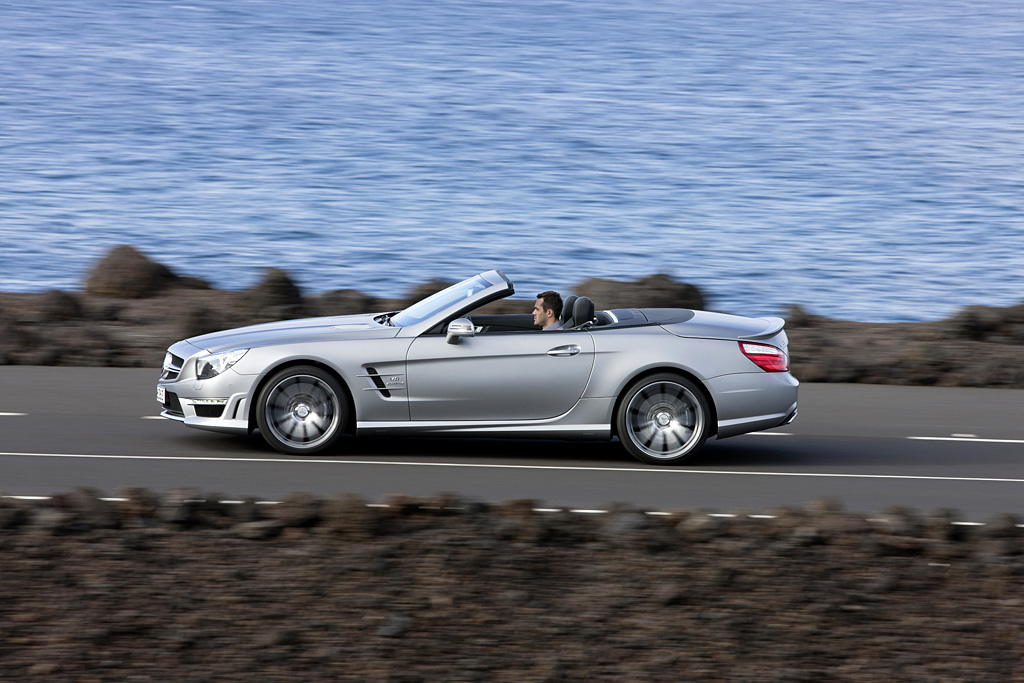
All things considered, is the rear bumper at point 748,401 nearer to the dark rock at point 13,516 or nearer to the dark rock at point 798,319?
the dark rock at point 13,516

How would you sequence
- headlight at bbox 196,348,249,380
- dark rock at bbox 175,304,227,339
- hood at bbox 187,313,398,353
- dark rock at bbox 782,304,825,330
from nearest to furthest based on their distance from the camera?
headlight at bbox 196,348,249,380 → hood at bbox 187,313,398,353 → dark rock at bbox 175,304,227,339 → dark rock at bbox 782,304,825,330

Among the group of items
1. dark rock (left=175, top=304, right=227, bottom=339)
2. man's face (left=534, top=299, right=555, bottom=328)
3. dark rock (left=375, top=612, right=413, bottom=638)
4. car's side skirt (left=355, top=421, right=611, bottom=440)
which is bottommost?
dark rock (left=375, top=612, right=413, bottom=638)

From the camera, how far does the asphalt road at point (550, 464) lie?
8.55m

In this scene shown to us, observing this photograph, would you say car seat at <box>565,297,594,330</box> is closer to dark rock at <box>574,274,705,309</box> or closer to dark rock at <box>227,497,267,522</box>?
dark rock at <box>227,497,267,522</box>

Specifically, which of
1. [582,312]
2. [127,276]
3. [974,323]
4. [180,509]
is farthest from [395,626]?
[127,276]

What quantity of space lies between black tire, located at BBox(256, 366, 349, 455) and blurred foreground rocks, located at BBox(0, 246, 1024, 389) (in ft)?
18.4

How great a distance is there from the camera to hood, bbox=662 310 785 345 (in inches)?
387

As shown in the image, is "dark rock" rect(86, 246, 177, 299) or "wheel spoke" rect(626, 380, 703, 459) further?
"dark rock" rect(86, 246, 177, 299)

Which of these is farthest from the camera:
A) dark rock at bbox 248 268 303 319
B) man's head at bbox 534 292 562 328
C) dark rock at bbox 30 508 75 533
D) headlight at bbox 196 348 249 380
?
dark rock at bbox 248 268 303 319

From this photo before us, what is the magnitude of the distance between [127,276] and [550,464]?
11312 millimetres

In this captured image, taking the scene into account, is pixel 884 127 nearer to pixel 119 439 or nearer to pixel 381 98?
pixel 381 98

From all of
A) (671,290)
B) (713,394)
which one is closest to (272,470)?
(713,394)

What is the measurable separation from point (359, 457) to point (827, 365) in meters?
6.94

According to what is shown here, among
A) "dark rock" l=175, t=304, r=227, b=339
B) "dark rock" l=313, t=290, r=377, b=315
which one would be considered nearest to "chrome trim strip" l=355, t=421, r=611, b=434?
"dark rock" l=175, t=304, r=227, b=339
